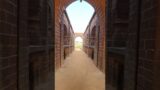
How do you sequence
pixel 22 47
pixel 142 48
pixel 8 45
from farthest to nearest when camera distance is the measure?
pixel 22 47, pixel 142 48, pixel 8 45

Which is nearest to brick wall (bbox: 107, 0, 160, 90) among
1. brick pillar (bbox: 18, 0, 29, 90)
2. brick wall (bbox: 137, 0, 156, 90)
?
brick wall (bbox: 137, 0, 156, 90)

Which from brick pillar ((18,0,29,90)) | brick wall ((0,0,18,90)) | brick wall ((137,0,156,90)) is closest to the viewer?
brick wall ((0,0,18,90))

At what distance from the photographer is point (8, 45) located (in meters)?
2.17

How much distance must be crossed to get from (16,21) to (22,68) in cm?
67

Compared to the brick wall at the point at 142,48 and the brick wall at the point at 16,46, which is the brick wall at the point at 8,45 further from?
the brick wall at the point at 142,48

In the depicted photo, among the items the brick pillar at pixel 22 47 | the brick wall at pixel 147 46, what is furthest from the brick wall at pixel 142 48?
the brick pillar at pixel 22 47

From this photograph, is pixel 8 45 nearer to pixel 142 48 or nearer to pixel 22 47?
pixel 22 47

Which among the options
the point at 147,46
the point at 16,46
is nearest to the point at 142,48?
the point at 147,46

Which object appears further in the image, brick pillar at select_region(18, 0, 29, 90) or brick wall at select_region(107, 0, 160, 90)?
brick pillar at select_region(18, 0, 29, 90)

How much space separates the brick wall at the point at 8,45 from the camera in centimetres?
199

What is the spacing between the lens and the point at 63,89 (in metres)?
6.54

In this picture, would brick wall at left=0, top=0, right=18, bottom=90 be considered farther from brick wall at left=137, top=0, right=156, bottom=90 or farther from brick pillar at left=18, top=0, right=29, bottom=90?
brick wall at left=137, top=0, right=156, bottom=90

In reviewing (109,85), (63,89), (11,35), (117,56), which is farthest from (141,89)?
(63,89)

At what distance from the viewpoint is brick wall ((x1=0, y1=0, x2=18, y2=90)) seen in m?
1.99
